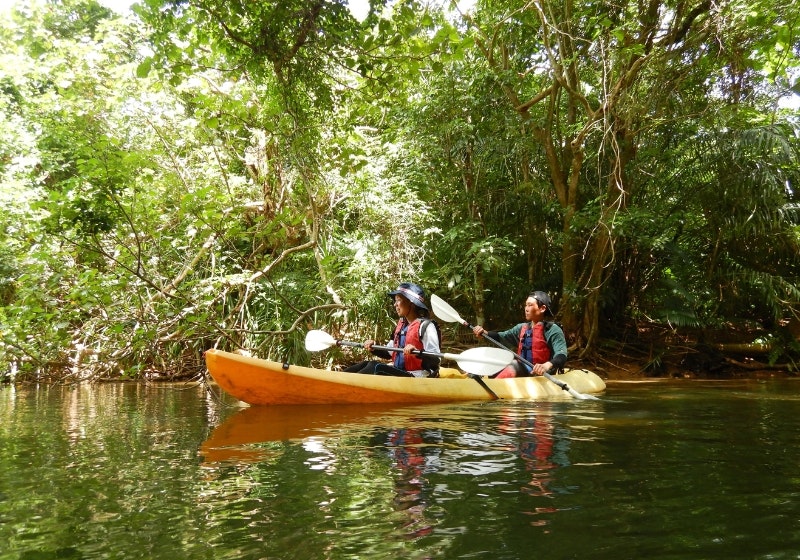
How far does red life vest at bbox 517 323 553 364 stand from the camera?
5320 millimetres

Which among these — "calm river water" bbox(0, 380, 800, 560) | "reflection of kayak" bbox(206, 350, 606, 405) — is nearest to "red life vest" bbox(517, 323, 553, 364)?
"reflection of kayak" bbox(206, 350, 606, 405)

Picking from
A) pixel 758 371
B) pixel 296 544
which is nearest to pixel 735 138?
pixel 758 371

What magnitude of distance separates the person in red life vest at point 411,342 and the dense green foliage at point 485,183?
1.76 m

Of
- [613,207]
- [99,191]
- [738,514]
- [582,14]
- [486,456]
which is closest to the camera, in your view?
[738,514]

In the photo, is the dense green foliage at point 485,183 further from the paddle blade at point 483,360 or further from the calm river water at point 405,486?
the calm river water at point 405,486

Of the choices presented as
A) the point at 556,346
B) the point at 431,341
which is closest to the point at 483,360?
the point at 431,341

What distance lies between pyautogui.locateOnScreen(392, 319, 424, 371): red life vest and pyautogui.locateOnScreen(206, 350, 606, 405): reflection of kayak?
0.53 m

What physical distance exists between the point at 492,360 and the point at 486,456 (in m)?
2.48

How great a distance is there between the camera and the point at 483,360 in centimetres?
476

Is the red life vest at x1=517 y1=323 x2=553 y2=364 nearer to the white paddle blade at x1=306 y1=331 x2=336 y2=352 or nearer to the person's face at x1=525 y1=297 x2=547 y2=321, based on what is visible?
the person's face at x1=525 y1=297 x2=547 y2=321

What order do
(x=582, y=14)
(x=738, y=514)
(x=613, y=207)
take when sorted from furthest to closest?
(x=613, y=207)
(x=582, y=14)
(x=738, y=514)

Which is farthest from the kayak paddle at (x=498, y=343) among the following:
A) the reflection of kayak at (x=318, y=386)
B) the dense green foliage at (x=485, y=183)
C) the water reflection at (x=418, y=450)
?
the dense green foliage at (x=485, y=183)

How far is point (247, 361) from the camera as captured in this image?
13.3ft

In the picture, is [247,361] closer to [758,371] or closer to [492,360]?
[492,360]
